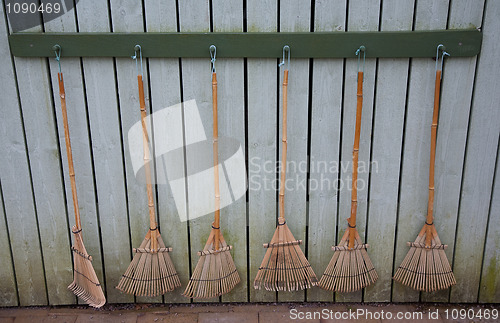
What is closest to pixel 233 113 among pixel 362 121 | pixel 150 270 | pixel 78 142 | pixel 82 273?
pixel 362 121

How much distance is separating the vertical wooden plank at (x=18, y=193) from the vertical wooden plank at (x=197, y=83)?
39.5 inches

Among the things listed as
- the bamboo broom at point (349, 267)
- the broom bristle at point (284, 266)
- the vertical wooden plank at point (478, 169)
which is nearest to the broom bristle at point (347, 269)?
the bamboo broom at point (349, 267)

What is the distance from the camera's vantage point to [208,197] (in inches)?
114

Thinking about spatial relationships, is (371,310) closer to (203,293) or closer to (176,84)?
(203,293)

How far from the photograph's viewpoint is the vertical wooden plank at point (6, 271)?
9.75 feet

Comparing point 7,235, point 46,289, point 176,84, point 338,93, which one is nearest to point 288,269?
point 338,93

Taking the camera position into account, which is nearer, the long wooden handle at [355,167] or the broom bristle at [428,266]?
the long wooden handle at [355,167]

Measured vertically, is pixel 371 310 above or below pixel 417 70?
below

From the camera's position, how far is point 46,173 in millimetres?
2857

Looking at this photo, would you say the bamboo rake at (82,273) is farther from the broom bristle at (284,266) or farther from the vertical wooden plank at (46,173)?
the broom bristle at (284,266)

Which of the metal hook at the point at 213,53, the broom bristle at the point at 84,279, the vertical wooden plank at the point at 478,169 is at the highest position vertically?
the metal hook at the point at 213,53

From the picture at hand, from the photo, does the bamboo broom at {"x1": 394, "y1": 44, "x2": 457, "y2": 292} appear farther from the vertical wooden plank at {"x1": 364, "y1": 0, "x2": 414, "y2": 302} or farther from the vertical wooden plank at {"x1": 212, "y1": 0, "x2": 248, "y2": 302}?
the vertical wooden plank at {"x1": 212, "y1": 0, "x2": 248, "y2": 302}

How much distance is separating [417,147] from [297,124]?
2.46 ft

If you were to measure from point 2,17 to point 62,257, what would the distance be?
59.7 inches
